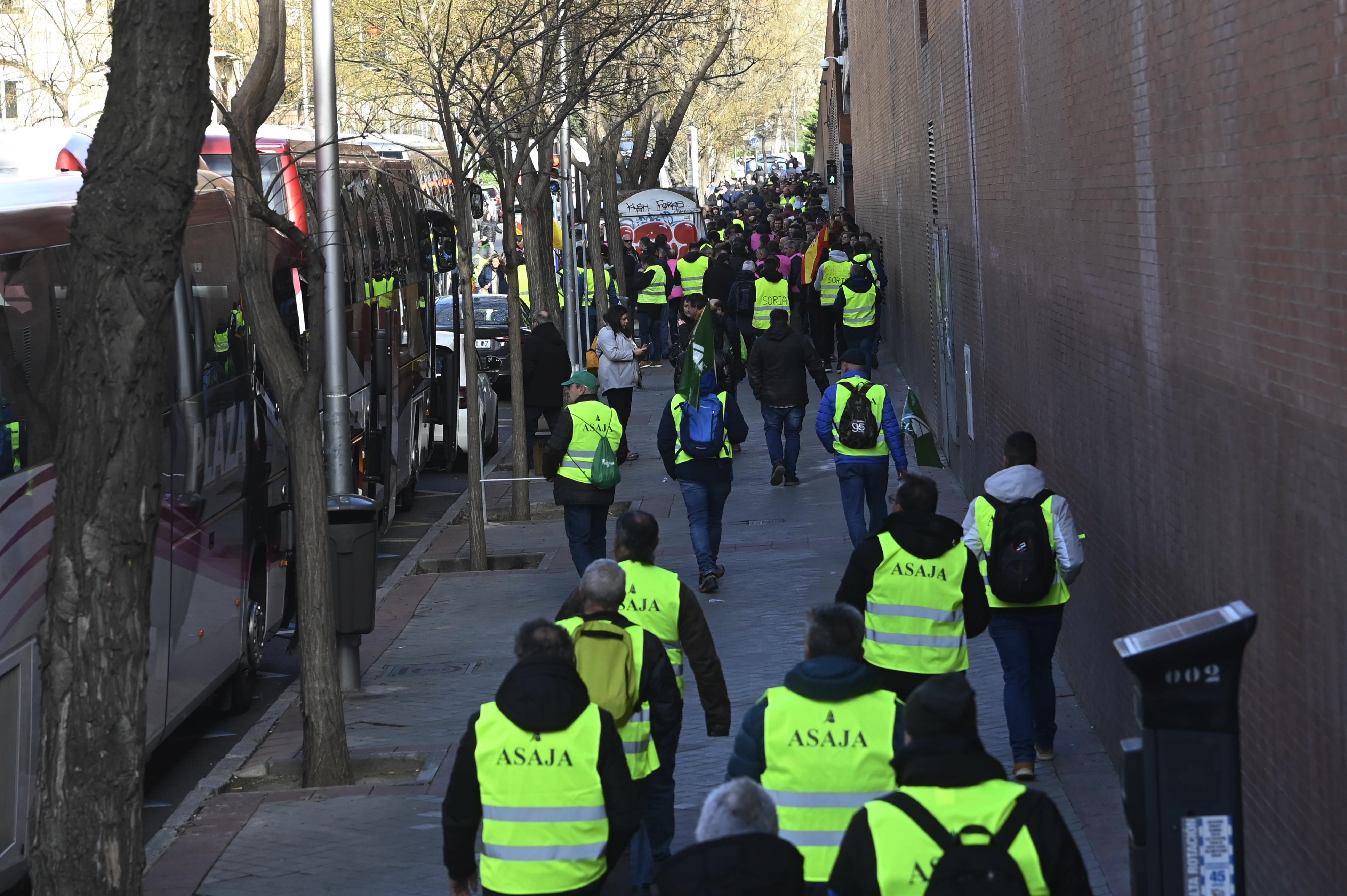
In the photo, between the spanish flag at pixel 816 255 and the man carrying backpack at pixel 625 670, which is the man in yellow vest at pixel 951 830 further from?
the spanish flag at pixel 816 255

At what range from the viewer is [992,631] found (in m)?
8.27

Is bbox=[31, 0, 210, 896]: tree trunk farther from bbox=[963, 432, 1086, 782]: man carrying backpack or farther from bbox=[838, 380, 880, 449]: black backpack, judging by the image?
bbox=[838, 380, 880, 449]: black backpack

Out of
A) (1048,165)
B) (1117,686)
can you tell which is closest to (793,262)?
(1048,165)

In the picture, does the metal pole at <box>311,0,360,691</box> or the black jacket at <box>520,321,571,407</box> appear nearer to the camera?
the metal pole at <box>311,0,360,691</box>

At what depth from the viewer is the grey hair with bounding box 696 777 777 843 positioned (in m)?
4.05

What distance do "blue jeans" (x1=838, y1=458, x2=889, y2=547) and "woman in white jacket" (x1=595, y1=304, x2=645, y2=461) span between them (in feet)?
18.9

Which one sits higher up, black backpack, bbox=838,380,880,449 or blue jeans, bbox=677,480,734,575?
black backpack, bbox=838,380,880,449

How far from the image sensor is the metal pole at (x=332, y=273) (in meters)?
11.3

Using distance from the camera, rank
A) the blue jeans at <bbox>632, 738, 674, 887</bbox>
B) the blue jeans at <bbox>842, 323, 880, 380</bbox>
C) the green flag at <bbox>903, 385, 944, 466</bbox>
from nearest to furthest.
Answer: the blue jeans at <bbox>632, 738, 674, 887</bbox> < the green flag at <bbox>903, 385, 944, 466</bbox> < the blue jeans at <bbox>842, 323, 880, 380</bbox>

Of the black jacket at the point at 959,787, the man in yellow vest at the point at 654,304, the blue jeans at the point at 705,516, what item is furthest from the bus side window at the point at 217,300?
the man in yellow vest at the point at 654,304

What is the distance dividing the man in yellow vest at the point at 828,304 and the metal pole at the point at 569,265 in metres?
3.40

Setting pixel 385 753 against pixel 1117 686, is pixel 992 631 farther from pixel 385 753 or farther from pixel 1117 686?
pixel 385 753

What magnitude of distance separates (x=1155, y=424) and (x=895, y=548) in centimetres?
124

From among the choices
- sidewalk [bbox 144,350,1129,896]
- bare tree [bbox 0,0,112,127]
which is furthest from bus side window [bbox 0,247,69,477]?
bare tree [bbox 0,0,112,127]
